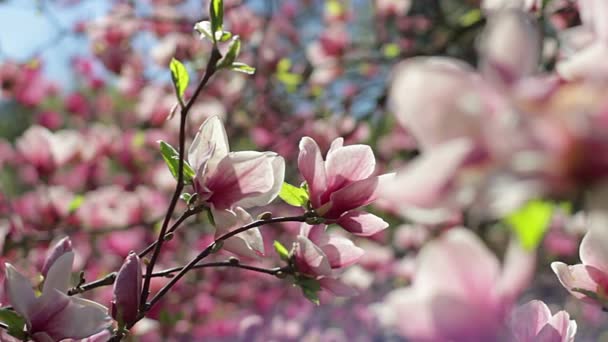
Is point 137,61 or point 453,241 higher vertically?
point 453,241

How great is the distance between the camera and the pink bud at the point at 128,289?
649 millimetres

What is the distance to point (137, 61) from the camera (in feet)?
11.3

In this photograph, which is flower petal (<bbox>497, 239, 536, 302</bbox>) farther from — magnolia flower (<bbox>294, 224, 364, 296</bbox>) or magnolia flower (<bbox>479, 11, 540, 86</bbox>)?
magnolia flower (<bbox>294, 224, 364, 296</bbox>)

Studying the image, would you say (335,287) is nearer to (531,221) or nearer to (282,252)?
(282,252)

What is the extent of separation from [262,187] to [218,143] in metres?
0.06

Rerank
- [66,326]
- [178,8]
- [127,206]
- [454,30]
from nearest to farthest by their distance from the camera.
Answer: [66,326], [454,30], [127,206], [178,8]

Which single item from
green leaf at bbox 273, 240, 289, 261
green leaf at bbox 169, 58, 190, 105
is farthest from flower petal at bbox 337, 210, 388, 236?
green leaf at bbox 169, 58, 190, 105

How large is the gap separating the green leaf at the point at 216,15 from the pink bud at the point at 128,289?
0.80 ft

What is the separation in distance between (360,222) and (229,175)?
0.49ft

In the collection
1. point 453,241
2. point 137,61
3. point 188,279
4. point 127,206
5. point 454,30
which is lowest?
point 188,279

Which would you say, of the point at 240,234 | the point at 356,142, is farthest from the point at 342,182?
the point at 356,142

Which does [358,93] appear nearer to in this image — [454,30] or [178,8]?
[454,30]

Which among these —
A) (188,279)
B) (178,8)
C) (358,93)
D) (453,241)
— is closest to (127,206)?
(188,279)

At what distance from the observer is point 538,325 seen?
0.63 m
